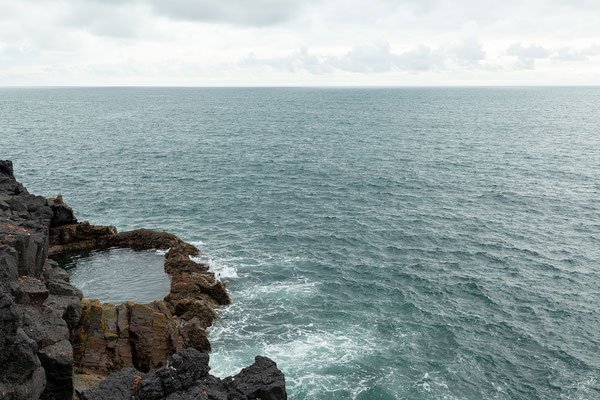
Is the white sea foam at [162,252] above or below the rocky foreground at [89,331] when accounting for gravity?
below

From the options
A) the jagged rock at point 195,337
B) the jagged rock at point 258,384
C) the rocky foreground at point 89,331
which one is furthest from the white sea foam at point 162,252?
the jagged rock at point 258,384

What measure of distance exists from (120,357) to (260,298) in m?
18.4

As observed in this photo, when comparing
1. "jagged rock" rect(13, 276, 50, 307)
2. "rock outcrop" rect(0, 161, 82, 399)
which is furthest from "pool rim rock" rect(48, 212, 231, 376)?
"jagged rock" rect(13, 276, 50, 307)

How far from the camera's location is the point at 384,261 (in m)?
60.5

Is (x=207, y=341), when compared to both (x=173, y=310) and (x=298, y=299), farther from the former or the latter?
(x=298, y=299)

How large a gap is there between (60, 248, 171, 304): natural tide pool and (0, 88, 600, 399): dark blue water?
25.9 feet

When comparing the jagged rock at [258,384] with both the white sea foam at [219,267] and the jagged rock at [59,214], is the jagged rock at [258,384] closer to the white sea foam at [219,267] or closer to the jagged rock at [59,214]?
→ the white sea foam at [219,267]

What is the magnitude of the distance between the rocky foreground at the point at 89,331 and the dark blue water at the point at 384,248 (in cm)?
483

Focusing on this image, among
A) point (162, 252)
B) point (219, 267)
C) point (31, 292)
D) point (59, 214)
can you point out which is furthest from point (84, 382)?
point (59, 214)

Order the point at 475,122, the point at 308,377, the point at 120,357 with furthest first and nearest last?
the point at 475,122, the point at 308,377, the point at 120,357

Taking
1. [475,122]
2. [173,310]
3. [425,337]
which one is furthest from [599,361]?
[475,122]

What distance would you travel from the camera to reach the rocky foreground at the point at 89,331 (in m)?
23.0

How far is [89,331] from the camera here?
36250 millimetres

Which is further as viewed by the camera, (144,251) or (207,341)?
(144,251)
